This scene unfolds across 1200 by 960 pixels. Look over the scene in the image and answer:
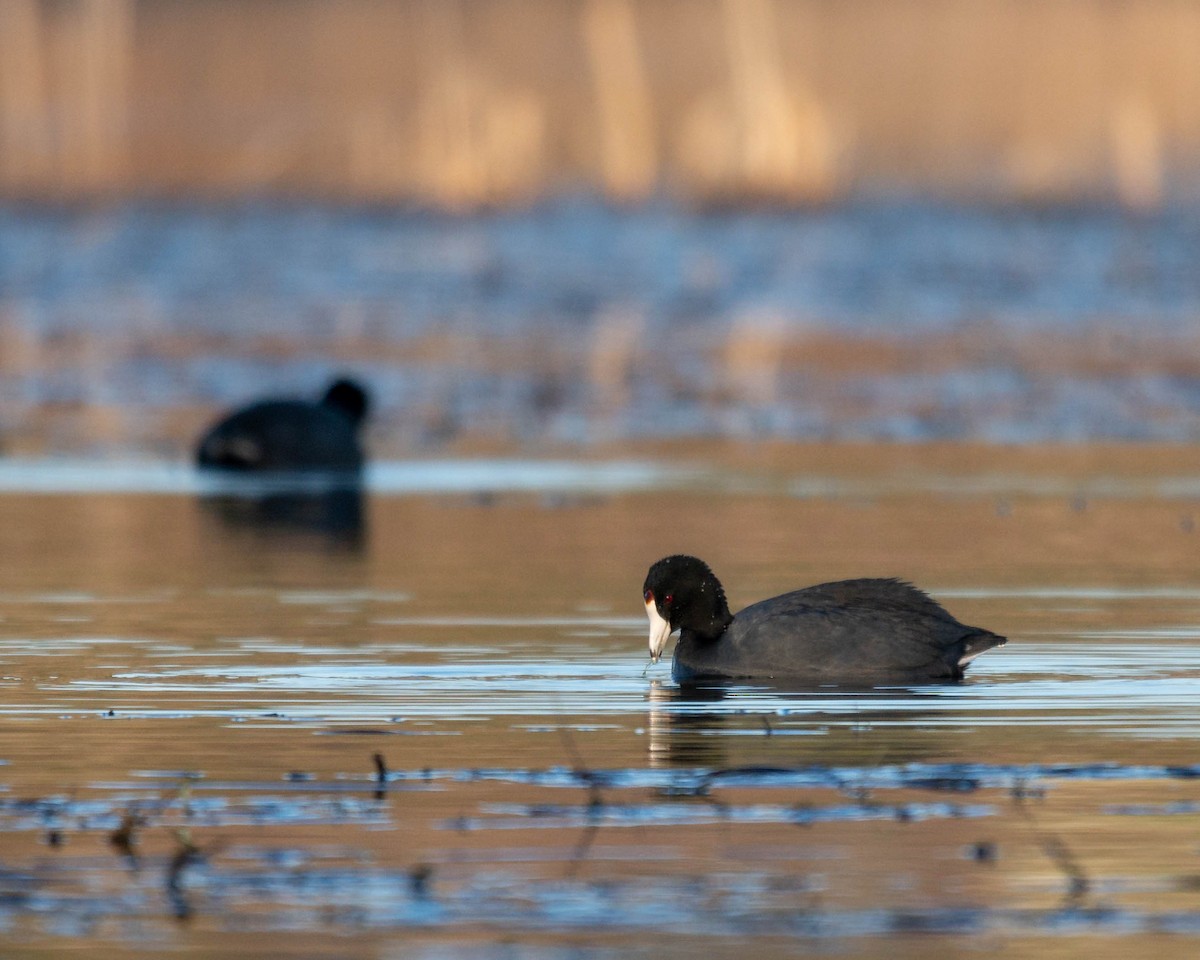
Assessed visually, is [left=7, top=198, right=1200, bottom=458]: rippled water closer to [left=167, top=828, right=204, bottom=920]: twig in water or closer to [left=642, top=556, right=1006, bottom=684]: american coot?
[left=642, top=556, right=1006, bottom=684]: american coot

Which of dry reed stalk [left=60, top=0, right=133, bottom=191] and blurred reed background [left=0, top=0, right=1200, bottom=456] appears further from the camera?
dry reed stalk [left=60, top=0, right=133, bottom=191]

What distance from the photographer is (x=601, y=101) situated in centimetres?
4312

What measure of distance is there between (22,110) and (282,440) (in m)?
27.3

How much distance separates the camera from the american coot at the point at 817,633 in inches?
449

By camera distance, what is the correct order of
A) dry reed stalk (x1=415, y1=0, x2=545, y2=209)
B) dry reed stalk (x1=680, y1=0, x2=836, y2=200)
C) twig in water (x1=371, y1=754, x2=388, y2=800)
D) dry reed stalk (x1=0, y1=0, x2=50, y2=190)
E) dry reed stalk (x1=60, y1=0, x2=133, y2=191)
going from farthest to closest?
dry reed stalk (x1=0, y1=0, x2=50, y2=190) → dry reed stalk (x1=60, y1=0, x2=133, y2=191) → dry reed stalk (x1=415, y1=0, x2=545, y2=209) → dry reed stalk (x1=680, y1=0, x2=836, y2=200) → twig in water (x1=371, y1=754, x2=388, y2=800)

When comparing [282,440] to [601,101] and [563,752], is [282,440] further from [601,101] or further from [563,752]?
[601,101]

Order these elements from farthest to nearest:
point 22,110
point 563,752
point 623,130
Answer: point 22,110, point 623,130, point 563,752

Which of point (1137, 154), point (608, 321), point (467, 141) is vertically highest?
point (467, 141)

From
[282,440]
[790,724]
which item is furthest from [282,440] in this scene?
[790,724]

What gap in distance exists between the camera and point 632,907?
23.5 feet

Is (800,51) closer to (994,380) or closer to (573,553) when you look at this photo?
(994,380)

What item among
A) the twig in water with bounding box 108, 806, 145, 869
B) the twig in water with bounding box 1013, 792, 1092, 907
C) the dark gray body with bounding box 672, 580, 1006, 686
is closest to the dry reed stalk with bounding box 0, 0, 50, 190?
the dark gray body with bounding box 672, 580, 1006, 686

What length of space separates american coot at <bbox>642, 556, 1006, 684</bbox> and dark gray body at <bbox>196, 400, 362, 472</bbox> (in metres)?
9.36

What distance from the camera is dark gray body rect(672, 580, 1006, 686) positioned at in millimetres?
11398
